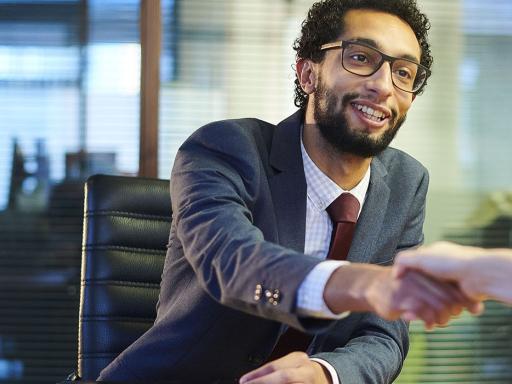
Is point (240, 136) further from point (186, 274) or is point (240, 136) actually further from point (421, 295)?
Answer: point (421, 295)

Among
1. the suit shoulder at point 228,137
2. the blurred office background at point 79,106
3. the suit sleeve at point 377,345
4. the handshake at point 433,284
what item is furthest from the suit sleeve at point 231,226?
the blurred office background at point 79,106

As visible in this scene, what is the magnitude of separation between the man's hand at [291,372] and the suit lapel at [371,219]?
387mm

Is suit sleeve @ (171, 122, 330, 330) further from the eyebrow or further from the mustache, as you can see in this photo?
the eyebrow

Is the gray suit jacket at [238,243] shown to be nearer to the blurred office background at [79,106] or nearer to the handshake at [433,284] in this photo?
the handshake at [433,284]

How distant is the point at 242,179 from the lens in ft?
7.15

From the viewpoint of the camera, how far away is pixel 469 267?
56.8 inches

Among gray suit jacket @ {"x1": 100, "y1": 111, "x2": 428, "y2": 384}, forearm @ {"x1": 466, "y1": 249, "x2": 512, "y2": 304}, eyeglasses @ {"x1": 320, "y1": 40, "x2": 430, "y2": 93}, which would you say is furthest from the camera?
eyeglasses @ {"x1": 320, "y1": 40, "x2": 430, "y2": 93}

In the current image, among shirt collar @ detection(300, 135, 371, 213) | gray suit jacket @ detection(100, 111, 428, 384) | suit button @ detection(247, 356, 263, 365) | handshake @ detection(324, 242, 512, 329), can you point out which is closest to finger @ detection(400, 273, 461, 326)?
handshake @ detection(324, 242, 512, 329)

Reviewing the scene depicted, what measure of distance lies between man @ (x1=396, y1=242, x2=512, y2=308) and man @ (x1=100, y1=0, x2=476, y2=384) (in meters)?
0.19

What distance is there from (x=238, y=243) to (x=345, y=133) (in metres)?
0.68

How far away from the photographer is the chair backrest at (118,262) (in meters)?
2.41

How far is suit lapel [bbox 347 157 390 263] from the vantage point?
230 centimetres

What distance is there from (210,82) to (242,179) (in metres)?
1.55

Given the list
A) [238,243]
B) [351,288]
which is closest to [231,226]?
[238,243]
